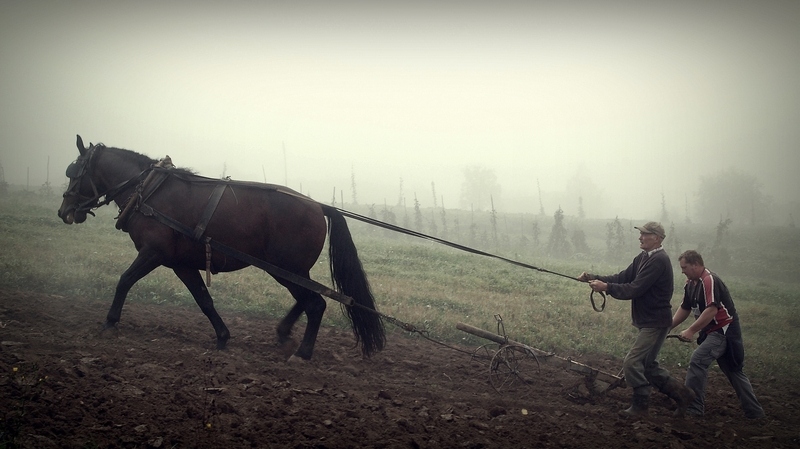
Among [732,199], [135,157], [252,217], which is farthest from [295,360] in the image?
[732,199]

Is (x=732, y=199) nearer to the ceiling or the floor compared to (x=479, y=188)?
nearer to the floor

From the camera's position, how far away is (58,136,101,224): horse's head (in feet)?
21.9

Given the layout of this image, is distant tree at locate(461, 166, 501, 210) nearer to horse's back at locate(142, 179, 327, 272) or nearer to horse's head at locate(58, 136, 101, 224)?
horse's back at locate(142, 179, 327, 272)

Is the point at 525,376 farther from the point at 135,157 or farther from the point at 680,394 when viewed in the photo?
the point at 135,157

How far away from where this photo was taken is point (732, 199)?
226 feet

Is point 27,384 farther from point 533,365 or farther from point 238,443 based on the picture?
point 533,365

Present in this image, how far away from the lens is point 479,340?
28.7 ft

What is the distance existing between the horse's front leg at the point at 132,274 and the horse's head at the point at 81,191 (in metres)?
1.34

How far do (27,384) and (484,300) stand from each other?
1017cm

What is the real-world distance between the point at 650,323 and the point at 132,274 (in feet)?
22.6

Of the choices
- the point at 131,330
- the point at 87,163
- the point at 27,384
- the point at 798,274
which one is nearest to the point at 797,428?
the point at 27,384

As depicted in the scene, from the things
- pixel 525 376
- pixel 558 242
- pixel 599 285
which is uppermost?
pixel 599 285

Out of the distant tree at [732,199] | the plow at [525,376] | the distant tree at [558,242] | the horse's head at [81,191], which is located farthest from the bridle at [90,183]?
the distant tree at [732,199]

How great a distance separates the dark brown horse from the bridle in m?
0.01
